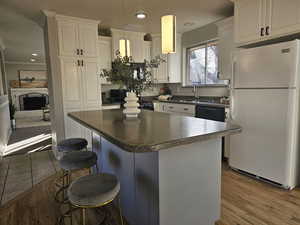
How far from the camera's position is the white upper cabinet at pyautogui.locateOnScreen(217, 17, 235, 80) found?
3096mm

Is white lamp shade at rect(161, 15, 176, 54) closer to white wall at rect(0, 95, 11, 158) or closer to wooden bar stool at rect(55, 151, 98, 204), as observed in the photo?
wooden bar stool at rect(55, 151, 98, 204)

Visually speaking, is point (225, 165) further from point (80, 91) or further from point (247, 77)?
point (80, 91)

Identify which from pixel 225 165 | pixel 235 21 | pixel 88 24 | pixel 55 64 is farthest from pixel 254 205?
pixel 88 24

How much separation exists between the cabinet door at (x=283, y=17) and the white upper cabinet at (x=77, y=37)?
2756 millimetres

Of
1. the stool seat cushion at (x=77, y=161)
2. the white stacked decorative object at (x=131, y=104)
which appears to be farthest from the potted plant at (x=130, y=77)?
the stool seat cushion at (x=77, y=161)

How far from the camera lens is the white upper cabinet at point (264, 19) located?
84.9 inches

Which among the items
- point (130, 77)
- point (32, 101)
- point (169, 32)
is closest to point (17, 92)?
point (32, 101)

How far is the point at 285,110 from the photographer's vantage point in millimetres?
2115

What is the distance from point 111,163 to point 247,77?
192cm

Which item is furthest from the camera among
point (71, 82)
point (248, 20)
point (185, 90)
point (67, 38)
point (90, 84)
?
point (185, 90)

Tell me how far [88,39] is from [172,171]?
10.1 ft

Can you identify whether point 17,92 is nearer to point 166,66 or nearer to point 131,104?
point 166,66

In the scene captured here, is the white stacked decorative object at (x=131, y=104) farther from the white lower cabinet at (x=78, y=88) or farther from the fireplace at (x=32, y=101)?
the fireplace at (x=32, y=101)

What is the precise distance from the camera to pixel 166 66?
14.8 feet
